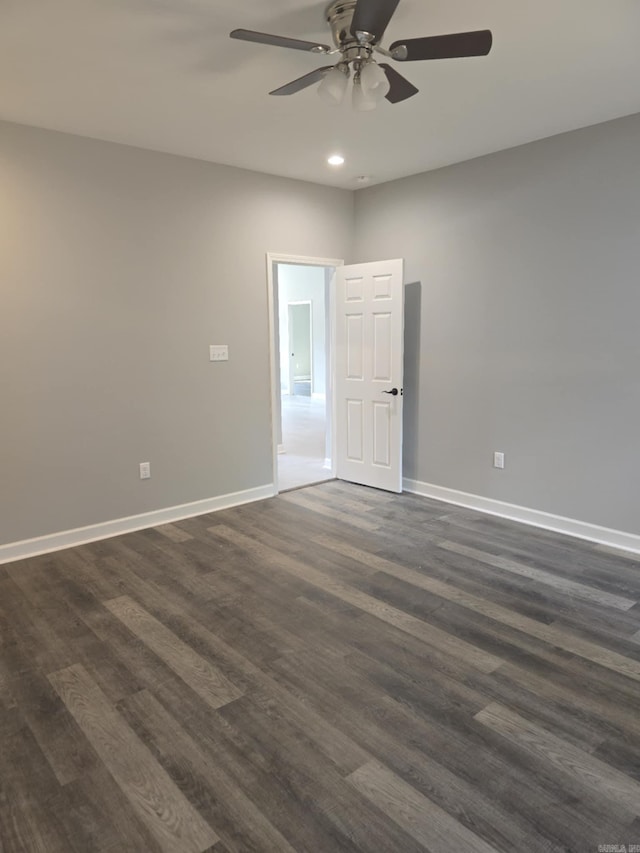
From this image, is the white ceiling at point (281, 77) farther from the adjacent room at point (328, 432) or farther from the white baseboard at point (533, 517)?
the white baseboard at point (533, 517)

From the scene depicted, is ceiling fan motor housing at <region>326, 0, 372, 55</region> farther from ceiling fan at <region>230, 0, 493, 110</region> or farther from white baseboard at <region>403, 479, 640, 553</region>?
white baseboard at <region>403, 479, 640, 553</region>

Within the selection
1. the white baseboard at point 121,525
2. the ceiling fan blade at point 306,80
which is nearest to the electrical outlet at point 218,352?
the white baseboard at point 121,525

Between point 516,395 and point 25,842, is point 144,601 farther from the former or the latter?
point 516,395

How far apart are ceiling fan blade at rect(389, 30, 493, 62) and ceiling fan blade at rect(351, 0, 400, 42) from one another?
3.4 inches

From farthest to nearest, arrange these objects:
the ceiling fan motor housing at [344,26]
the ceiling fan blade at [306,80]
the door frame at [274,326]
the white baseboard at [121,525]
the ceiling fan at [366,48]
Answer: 1. the door frame at [274,326]
2. the white baseboard at [121,525]
3. the ceiling fan blade at [306,80]
4. the ceiling fan motor housing at [344,26]
5. the ceiling fan at [366,48]

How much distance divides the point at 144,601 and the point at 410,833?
1.85m

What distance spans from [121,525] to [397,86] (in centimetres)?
326

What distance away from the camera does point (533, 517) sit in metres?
4.03

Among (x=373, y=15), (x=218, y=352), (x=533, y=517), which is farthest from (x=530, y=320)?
(x=373, y=15)

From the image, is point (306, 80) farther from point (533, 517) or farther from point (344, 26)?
point (533, 517)

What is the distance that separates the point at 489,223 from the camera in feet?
13.4

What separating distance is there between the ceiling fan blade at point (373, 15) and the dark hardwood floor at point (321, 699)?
254cm

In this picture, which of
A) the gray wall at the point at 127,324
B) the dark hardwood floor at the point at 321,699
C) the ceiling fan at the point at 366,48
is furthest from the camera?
the gray wall at the point at 127,324

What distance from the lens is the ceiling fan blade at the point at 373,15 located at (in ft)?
6.00
